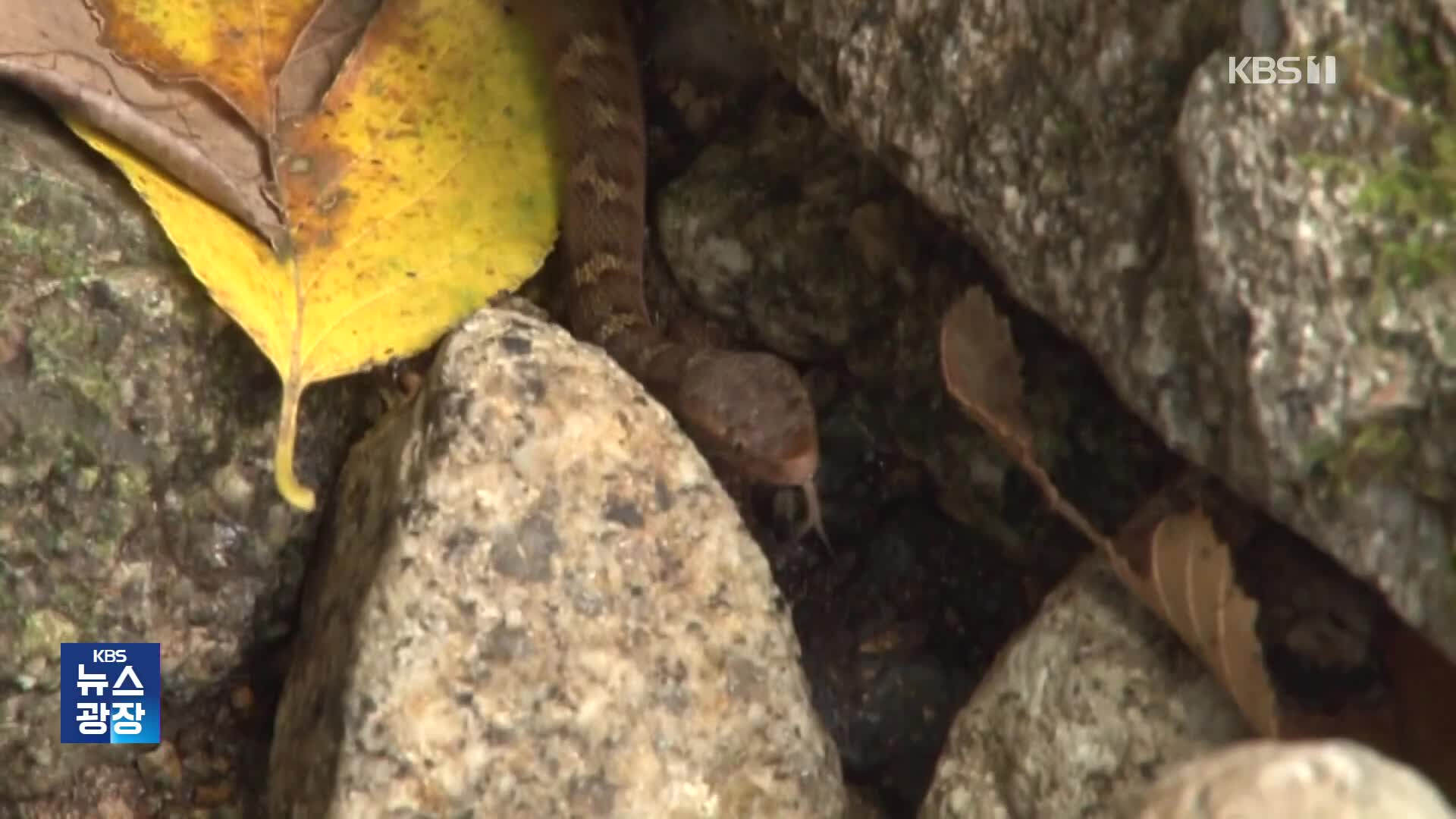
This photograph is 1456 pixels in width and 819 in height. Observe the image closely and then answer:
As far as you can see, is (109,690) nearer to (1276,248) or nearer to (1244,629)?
(1244,629)

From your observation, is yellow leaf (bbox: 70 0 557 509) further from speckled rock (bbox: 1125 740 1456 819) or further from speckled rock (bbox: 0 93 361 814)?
speckled rock (bbox: 1125 740 1456 819)

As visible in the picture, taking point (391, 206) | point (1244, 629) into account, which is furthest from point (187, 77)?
point (1244, 629)

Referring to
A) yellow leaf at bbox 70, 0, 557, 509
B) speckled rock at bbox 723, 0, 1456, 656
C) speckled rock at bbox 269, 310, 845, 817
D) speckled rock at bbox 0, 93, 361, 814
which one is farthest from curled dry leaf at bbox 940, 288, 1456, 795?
speckled rock at bbox 0, 93, 361, 814

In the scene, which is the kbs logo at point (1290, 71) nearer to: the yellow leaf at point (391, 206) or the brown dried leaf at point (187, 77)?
the yellow leaf at point (391, 206)

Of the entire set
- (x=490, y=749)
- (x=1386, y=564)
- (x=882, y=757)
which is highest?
(x=1386, y=564)

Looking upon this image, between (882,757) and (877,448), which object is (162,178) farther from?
(882,757)

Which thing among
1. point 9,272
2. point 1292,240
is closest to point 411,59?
point 9,272
